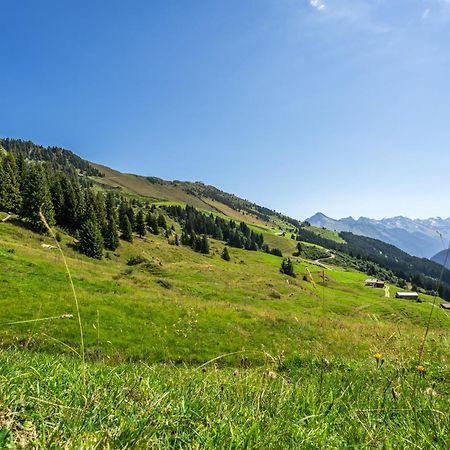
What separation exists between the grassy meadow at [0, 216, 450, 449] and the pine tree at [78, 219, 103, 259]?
101 inches

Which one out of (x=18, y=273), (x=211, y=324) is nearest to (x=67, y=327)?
(x=211, y=324)

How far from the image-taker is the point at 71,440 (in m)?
2.09

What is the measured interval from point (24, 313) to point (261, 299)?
3594 centimetres

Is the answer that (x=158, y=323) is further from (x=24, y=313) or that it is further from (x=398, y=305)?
(x=398, y=305)

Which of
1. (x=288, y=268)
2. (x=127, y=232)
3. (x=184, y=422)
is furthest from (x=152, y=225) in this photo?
(x=184, y=422)

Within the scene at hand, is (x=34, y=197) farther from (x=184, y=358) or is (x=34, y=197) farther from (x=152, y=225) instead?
(x=152, y=225)

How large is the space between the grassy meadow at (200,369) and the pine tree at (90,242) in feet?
8.44

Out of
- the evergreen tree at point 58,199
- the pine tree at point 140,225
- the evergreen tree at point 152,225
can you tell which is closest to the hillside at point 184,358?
the evergreen tree at point 58,199

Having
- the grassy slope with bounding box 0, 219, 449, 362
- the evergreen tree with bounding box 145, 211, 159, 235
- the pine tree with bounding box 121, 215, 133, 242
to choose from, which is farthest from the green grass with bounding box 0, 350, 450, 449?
the evergreen tree with bounding box 145, 211, 159, 235

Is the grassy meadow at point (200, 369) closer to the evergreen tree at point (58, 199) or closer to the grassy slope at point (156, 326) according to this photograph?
the grassy slope at point (156, 326)

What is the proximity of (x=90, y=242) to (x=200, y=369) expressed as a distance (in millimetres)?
74928

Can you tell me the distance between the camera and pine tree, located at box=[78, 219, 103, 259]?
248ft

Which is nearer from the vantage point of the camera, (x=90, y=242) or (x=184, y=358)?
(x=184, y=358)

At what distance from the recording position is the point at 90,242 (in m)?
75.9
